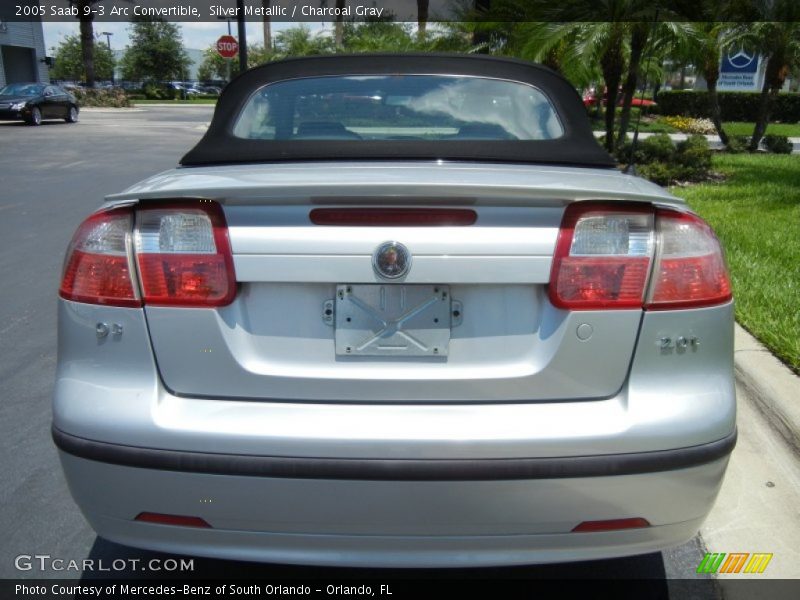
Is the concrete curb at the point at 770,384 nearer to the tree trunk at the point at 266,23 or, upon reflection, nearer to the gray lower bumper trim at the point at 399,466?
the gray lower bumper trim at the point at 399,466

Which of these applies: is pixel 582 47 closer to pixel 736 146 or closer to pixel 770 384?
pixel 736 146

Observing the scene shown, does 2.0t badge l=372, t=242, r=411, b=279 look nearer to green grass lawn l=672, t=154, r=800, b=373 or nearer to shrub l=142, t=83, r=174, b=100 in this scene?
green grass lawn l=672, t=154, r=800, b=373

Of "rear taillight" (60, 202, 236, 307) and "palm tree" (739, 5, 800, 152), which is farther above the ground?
"palm tree" (739, 5, 800, 152)

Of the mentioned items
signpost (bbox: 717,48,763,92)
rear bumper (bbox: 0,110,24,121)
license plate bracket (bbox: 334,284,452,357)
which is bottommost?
rear bumper (bbox: 0,110,24,121)

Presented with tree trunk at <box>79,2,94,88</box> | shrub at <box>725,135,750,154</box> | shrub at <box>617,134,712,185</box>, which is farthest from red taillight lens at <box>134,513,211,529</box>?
tree trunk at <box>79,2,94,88</box>

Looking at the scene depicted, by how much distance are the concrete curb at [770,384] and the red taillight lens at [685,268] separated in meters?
1.64

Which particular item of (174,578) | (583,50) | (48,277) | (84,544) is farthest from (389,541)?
(583,50)

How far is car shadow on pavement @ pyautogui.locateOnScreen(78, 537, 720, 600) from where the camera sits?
273 cm

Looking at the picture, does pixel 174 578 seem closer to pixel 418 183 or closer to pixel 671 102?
pixel 418 183

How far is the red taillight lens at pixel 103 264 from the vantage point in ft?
7.04

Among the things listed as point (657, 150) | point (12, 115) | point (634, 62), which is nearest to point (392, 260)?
point (657, 150)

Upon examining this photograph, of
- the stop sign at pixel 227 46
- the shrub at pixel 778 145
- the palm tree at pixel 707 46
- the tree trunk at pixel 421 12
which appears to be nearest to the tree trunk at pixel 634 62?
the palm tree at pixel 707 46

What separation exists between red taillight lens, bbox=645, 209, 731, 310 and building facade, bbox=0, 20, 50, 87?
46.9 m

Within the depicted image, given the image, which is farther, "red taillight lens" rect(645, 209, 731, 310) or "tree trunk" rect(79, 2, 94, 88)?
"tree trunk" rect(79, 2, 94, 88)
